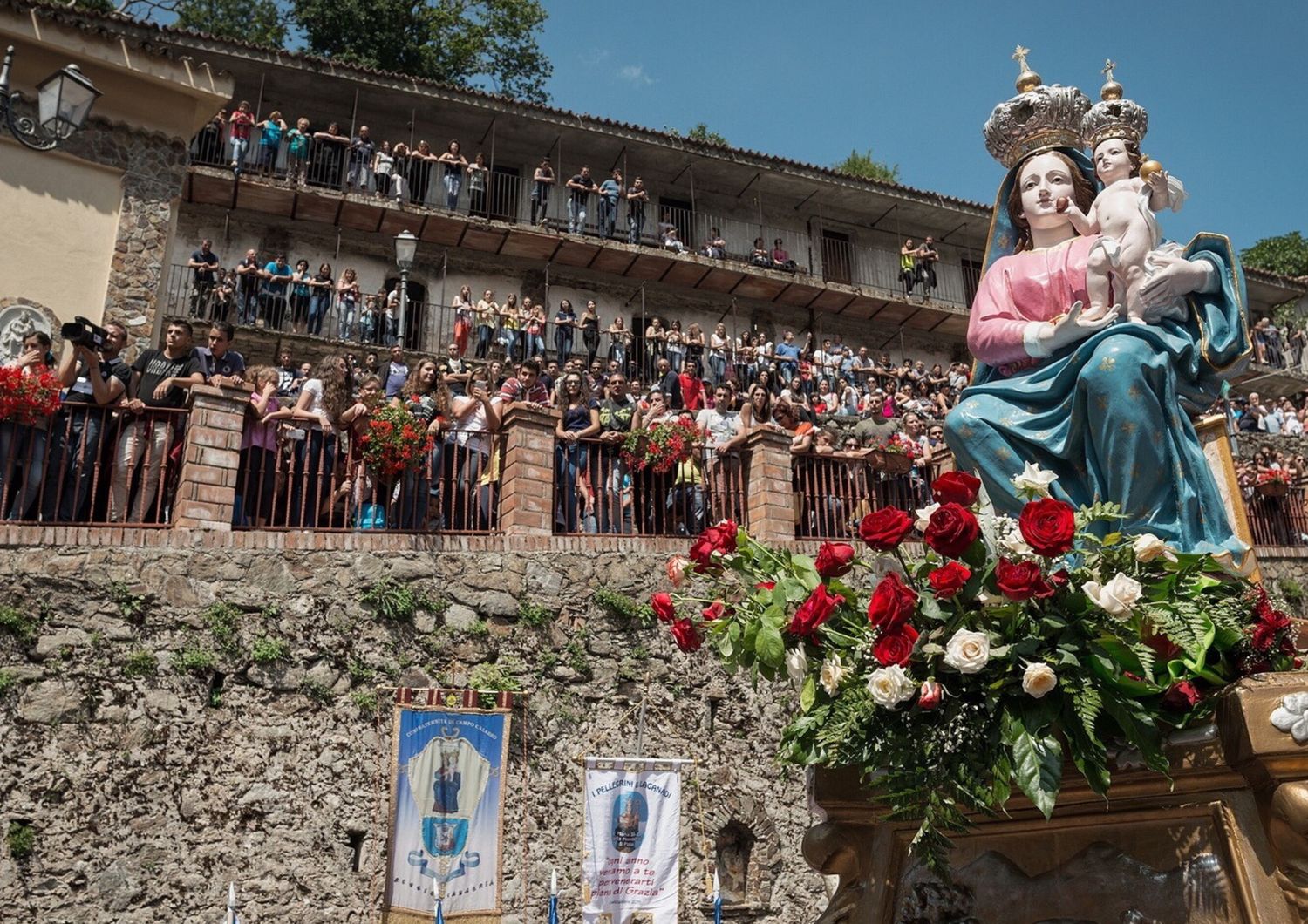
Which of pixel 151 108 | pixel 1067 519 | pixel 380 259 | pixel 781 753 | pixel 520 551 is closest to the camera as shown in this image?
pixel 1067 519

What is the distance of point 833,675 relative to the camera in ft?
9.87

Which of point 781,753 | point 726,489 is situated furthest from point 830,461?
point 781,753

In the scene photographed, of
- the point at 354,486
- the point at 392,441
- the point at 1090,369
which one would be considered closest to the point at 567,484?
the point at 392,441

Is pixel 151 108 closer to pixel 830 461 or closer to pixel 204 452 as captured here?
pixel 204 452

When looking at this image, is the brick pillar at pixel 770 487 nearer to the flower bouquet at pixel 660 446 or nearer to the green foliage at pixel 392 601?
the flower bouquet at pixel 660 446

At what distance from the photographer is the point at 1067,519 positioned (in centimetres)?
279

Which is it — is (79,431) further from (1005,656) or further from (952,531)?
Result: (1005,656)

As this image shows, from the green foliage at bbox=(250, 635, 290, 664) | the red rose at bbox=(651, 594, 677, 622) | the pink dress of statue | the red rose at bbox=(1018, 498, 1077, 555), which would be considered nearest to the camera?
the red rose at bbox=(1018, 498, 1077, 555)

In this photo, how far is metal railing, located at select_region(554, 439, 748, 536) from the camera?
34.6 feet

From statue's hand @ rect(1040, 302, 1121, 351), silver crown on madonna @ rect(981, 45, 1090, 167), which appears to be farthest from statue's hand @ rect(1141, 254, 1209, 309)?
silver crown on madonna @ rect(981, 45, 1090, 167)

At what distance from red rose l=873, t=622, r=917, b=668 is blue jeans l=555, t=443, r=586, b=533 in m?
7.62

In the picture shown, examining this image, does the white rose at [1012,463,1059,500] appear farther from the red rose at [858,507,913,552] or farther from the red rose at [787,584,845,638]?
the red rose at [787,584,845,638]

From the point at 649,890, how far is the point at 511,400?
456cm

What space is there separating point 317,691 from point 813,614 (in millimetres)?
6724
